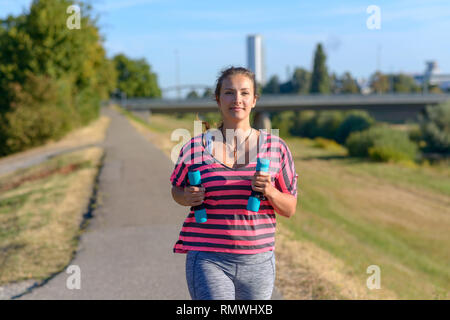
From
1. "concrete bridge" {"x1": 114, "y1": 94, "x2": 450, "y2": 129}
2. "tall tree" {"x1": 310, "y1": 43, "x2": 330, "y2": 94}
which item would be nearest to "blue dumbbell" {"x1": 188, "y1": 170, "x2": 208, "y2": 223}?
"concrete bridge" {"x1": 114, "y1": 94, "x2": 450, "y2": 129}

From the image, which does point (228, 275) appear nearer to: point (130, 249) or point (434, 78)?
point (130, 249)

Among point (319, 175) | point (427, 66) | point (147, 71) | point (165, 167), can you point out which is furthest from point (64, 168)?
point (427, 66)

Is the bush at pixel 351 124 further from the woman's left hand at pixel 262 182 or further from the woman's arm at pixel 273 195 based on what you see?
the woman's left hand at pixel 262 182

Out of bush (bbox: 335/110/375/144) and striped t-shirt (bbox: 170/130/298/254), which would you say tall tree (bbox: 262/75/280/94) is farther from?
striped t-shirt (bbox: 170/130/298/254)

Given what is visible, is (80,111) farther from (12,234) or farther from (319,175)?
(12,234)

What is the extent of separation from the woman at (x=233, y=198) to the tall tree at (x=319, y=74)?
7593cm

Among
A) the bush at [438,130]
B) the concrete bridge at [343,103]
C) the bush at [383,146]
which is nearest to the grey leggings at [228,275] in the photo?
the bush at [383,146]

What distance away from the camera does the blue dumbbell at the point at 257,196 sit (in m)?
2.48

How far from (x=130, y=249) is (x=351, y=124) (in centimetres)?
5837

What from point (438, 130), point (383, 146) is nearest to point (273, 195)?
point (383, 146)

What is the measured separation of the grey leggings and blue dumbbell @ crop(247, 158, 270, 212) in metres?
0.29

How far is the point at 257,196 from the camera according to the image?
2.54 m

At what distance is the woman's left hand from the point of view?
2.48 m
